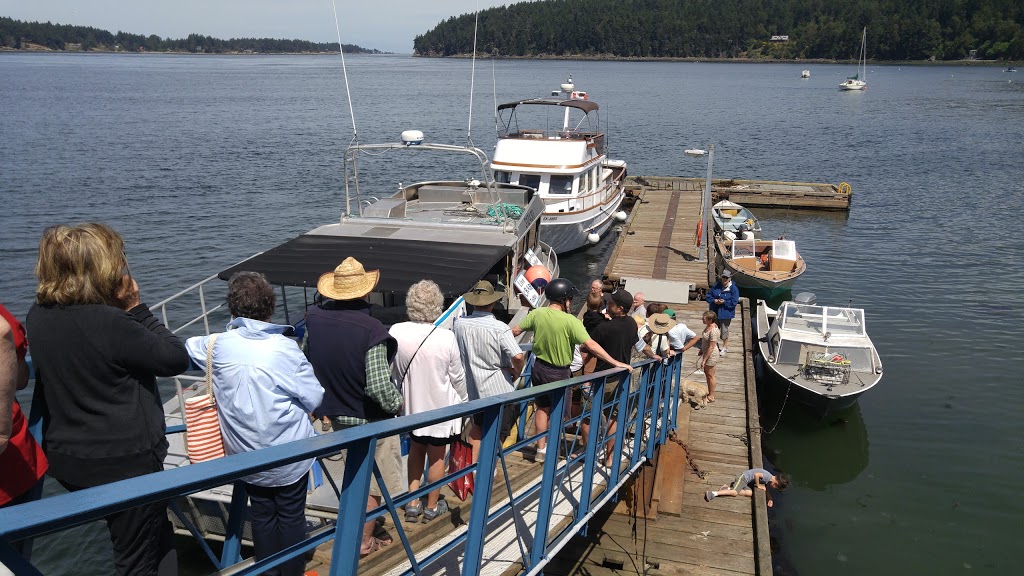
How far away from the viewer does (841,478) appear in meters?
11.6

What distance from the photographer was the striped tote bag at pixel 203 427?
3488 mm

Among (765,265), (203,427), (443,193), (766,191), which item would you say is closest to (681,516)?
(203,427)

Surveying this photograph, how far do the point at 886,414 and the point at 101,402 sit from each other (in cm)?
1394

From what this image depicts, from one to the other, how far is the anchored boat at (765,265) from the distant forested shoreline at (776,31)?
142 m

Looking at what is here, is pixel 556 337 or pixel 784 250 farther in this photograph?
pixel 784 250

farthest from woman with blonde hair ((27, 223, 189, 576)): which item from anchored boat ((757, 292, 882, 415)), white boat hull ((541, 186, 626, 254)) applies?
white boat hull ((541, 186, 626, 254))

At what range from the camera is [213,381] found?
3.44 m

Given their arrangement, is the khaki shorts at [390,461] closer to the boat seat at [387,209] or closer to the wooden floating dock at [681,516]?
the wooden floating dock at [681,516]

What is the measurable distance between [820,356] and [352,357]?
1041 centimetres

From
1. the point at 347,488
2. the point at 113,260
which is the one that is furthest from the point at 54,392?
the point at 347,488

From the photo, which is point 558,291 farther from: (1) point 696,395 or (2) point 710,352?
(1) point 696,395

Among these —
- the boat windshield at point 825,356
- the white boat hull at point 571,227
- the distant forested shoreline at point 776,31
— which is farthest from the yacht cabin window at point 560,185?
the distant forested shoreline at point 776,31

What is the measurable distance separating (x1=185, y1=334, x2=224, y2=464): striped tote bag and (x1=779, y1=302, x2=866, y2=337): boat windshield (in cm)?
1167

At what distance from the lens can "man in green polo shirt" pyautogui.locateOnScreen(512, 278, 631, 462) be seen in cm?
591
